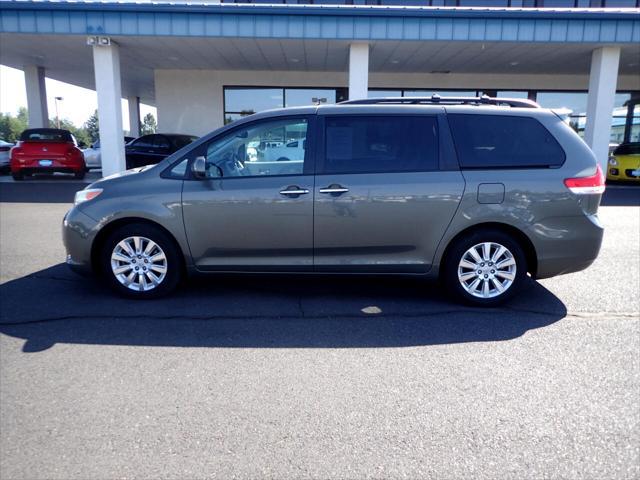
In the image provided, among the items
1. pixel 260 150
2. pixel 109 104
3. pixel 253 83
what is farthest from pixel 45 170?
pixel 260 150

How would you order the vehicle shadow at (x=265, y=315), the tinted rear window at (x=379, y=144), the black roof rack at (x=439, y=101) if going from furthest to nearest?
the black roof rack at (x=439, y=101) < the tinted rear window at (x=379, y=144) < the vehicle shadow at (x=265, y=315)

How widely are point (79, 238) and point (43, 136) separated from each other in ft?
40.4

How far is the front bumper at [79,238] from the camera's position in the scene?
4875mm

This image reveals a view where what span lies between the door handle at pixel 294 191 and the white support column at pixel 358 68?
970 cm

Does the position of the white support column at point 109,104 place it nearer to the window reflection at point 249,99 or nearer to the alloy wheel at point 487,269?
the window reflection at point 249,99

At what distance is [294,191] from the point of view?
4.71 meters

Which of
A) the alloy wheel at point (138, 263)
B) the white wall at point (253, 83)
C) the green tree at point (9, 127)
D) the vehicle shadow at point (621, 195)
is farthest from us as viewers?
the green tree at point (9, 127)

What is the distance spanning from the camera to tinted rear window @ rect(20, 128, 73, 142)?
49.5 ft

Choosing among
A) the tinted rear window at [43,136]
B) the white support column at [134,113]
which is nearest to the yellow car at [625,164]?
the tinted rear window at [43,136]

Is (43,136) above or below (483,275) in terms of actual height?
above

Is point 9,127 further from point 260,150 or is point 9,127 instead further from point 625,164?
point 260,150

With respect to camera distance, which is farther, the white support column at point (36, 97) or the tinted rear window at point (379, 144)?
the white support column at point (36, 97)

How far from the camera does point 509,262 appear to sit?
481 centimetres

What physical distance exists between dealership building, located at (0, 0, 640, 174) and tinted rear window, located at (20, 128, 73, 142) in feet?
8.00
